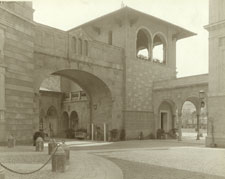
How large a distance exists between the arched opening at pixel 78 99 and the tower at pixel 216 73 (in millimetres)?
8438

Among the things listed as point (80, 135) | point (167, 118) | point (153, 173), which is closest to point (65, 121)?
point (80, 135)

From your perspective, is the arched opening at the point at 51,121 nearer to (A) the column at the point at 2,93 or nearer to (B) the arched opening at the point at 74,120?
(B) the arched opening at the point at 74,120

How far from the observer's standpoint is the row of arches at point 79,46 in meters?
21.0

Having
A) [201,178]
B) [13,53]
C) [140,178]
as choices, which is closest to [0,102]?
[13,53]

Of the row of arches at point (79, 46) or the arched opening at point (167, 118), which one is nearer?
the row of arches at point (79, 46)

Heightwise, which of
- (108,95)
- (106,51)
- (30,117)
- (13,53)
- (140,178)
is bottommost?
(140,178)

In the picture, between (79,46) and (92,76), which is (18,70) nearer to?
(79,46)

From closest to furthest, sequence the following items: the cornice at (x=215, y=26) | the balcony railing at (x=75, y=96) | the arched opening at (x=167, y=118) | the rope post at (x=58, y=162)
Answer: the rope post at (x=58, y=162) → the cornice at (x=215, y=26) → the arched opening at (x=167, y=118) → the balcony railing at (x=75, y=96)

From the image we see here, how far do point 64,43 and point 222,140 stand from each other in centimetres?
1150

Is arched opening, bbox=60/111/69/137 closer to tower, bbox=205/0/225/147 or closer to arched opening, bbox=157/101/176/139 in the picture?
arched opening, bbox=157/101/176/139

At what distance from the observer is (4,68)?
14625 millimetres

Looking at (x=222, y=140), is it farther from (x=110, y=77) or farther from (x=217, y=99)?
(x=110, y=77)

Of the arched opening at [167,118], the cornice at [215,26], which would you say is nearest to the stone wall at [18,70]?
the cornice at [215,26]

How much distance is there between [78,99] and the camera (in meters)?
29.1
